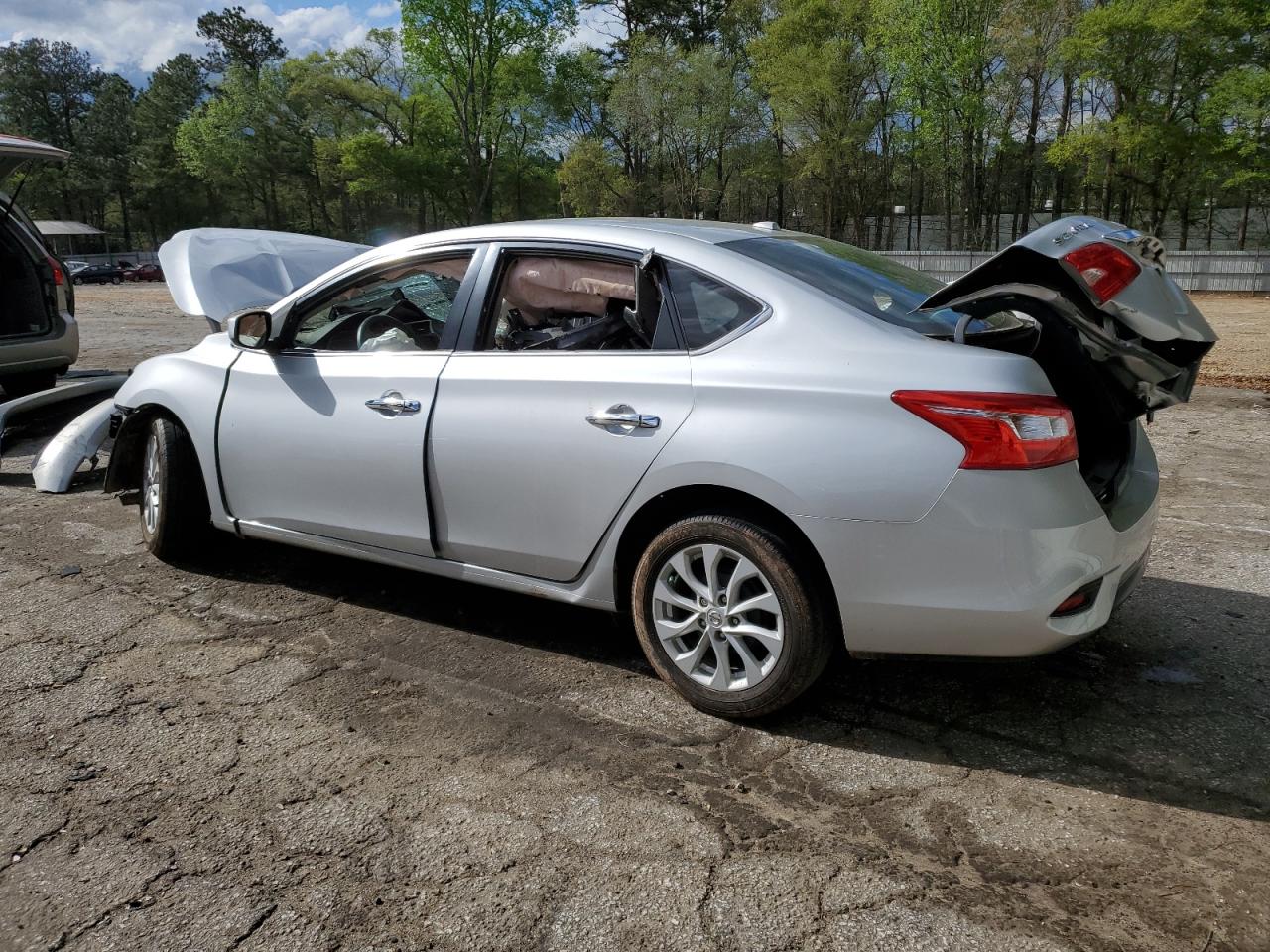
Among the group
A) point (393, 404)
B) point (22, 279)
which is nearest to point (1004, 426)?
point (393, 404)

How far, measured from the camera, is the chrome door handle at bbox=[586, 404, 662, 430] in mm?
3107

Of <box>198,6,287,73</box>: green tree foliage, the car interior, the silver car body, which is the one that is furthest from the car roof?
<box>198,6,287,73</box>: green tree foliage

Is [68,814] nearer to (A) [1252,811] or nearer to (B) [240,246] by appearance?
(A) [1252,811]

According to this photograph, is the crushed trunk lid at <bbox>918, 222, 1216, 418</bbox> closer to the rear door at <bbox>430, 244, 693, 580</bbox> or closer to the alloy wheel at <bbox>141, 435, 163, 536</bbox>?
the rear door at <bbox>430, 244, 693, 580</bbox>

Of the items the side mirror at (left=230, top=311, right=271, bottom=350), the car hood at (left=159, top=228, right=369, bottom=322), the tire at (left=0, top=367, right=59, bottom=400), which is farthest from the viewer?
the tire at (left=0, top=367, right=59, bottom=400)

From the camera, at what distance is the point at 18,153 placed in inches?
302

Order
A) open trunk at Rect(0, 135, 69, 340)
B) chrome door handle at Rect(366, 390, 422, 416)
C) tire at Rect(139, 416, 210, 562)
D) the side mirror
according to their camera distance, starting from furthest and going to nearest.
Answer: open trunk at Rect(0, 135, 69, 340)
tire at Rect(139, 416, 210, 562)
the side mirror
chrome door handle at Rect(366, 390, 422, 416)

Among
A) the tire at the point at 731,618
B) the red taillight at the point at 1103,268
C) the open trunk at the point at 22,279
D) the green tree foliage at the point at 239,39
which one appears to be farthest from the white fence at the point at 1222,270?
the green tree foliage at the point at 239,39

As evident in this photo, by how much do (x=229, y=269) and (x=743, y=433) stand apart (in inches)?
187

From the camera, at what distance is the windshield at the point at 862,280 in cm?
310

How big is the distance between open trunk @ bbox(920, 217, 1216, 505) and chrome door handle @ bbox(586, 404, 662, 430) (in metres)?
0.91

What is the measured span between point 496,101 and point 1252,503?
171 feet

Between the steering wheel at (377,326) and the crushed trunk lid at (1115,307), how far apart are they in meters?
2.34

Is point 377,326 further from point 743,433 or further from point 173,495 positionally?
point 743,433
